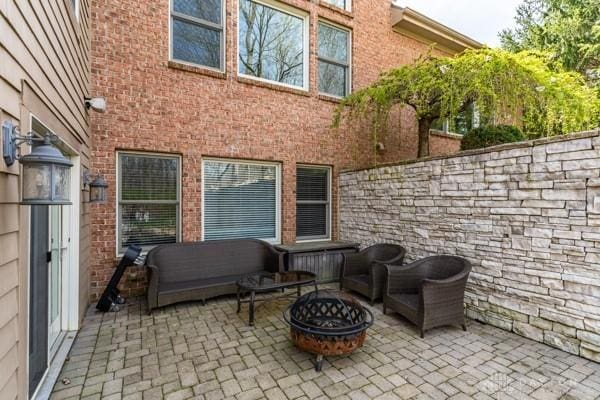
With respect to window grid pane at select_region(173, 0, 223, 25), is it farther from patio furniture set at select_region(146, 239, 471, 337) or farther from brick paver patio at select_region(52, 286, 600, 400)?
brick paver patio at select_region(52, 286, 600, 400)

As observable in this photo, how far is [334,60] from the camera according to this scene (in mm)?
7020

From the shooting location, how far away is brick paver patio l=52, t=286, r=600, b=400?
2.57m

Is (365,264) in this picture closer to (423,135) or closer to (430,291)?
(430,291)

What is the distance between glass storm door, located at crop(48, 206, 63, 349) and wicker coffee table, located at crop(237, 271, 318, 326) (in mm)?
2019

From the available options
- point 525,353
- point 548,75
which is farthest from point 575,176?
point 548,75

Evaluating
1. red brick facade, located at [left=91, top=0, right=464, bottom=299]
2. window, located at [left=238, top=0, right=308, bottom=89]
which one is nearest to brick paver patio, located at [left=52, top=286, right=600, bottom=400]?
red brick facade, located at [left=91, top=0, right=464, bottom=299]

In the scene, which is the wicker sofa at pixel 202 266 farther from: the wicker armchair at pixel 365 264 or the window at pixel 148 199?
the wicker armchair at pixel 365 264

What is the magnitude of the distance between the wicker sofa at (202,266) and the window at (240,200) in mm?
546

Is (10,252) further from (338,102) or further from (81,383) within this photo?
(338,102)

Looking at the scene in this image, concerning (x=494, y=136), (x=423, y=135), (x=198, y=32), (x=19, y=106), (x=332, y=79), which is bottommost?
(x=19, y=106)

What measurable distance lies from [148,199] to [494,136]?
6.30 meters

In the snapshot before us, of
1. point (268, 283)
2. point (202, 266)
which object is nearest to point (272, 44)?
point (202, 266)

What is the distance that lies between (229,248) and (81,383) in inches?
107

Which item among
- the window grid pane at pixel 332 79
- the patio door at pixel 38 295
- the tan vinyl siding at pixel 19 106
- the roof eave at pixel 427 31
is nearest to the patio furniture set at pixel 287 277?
the patio door at pixel 38 295
